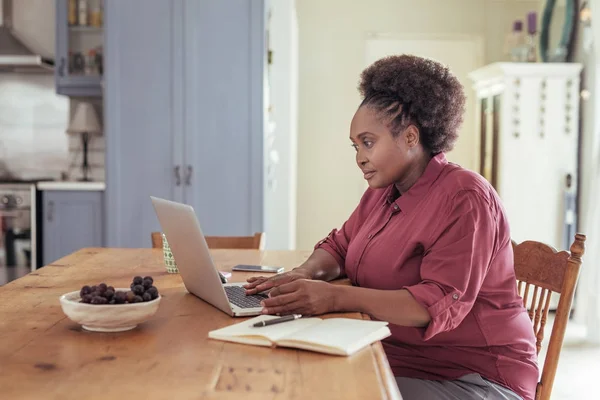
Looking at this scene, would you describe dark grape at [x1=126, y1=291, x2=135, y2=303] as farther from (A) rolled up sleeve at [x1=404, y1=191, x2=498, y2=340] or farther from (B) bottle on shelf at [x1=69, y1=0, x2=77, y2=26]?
(B) bottle on shelf at [x1=69, y1=0, x2=77, y2=26]

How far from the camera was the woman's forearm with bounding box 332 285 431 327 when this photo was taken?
153cm

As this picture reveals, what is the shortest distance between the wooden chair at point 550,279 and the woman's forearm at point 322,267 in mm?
502

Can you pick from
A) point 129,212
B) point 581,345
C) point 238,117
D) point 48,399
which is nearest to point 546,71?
point 581,345

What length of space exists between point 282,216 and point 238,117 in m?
1.06

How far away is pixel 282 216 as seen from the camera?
5219mm

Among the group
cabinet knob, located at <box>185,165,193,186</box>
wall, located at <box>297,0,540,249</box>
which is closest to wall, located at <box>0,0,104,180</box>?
cabinet knob, located at <box>185,165,193,186</box>

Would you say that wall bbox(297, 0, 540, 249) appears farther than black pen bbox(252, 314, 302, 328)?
Yes

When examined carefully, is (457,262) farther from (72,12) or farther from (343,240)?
(72,12)

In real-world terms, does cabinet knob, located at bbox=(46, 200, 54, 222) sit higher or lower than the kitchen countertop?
lower

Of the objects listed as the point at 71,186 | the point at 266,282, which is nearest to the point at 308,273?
the point at 266,282

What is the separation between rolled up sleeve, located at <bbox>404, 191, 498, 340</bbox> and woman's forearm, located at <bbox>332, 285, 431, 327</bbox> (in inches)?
0.6

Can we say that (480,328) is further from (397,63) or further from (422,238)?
(397,63)

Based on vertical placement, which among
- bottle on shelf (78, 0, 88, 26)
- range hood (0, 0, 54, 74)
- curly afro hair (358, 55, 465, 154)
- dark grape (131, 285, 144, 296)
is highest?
bottle on shelf (78, 0, 88, 26)

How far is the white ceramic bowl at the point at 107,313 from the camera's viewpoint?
1343mm
